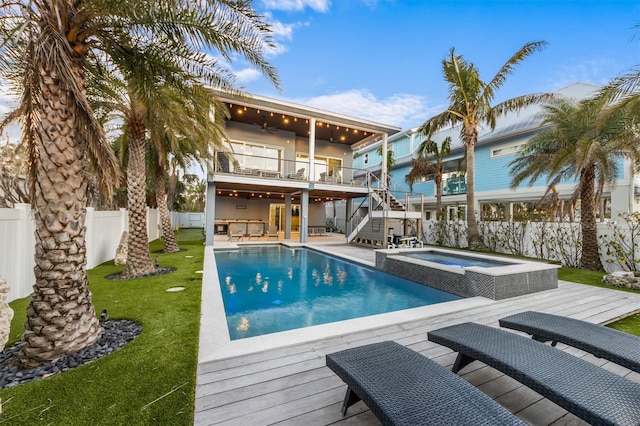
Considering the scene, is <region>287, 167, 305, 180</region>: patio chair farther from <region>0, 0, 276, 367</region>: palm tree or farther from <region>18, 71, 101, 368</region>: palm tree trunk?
<region>18, 71, 101, 368</region>: palm tree trunk

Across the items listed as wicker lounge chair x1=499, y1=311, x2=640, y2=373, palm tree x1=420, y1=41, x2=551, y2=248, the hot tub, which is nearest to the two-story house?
palm tree x1=420, y1=41, x2=551, y2=248

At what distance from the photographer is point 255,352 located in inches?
124

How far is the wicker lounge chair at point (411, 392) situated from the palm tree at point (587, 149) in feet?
26.0

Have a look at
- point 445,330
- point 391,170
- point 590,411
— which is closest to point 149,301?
point 445,330

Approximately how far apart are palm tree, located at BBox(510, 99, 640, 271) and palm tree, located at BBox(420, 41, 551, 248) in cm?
195

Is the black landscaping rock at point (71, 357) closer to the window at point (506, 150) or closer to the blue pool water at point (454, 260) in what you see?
the blue pool water at point (454, 260)

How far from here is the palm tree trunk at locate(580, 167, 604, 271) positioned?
29.1 ft

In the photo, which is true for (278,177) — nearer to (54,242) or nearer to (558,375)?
(54,242)

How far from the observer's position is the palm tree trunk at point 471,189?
42.1ft

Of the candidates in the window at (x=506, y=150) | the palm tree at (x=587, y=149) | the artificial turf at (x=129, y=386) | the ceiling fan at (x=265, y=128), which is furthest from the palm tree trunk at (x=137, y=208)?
the window at (x=506, y=150)

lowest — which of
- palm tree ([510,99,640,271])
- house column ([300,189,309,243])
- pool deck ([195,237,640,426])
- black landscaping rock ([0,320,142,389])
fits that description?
black landscaping rock ([0,320,142,389])

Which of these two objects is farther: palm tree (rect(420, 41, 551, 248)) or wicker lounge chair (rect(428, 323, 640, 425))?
palm tree (rect(420, 41, 551, 248))

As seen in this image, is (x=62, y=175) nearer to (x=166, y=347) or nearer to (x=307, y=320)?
(x=166, y=347)

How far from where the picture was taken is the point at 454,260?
9.48 metres
